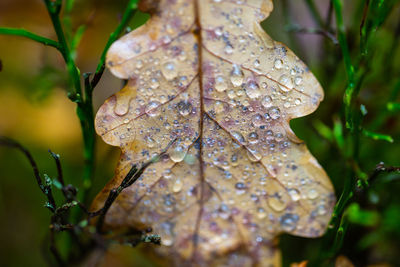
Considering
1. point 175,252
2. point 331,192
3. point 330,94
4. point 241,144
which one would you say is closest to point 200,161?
point 241,144

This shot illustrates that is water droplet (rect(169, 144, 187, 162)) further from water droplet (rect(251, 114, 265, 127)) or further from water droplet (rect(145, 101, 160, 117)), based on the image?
water droplet (rect(251, 114, 265, 127))

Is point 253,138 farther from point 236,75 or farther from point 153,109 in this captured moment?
point 153,109

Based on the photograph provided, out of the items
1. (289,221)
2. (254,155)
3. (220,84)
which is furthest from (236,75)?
(289,221)

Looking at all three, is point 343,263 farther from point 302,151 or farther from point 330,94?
point 330,94

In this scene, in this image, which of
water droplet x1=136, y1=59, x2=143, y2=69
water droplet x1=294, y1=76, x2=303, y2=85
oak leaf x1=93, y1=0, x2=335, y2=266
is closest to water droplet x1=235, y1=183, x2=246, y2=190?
oak leaf x1=93, y1=0, x2=335, y2=266

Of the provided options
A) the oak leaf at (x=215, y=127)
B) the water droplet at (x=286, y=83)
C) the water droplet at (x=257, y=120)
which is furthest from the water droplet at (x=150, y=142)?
the water droplet at (x=286, y=83)
